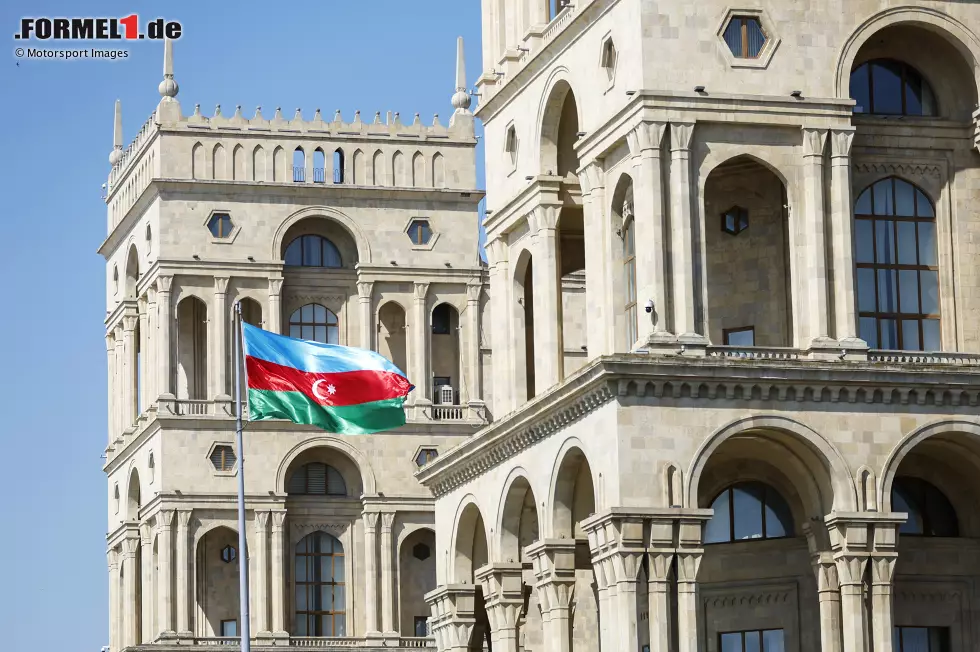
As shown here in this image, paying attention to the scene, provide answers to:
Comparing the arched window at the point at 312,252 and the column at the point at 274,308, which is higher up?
the arched window at the point at 312,252

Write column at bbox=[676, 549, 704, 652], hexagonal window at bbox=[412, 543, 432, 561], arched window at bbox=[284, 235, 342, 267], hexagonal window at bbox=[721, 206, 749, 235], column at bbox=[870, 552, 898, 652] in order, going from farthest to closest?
arched window at bbox=[284, 235, 342, 267]
hexagonal window at bbox=[412, 543, 432, 561]
hexagonal window at bbox=[721, 206, 749, 235]
column at bbox=[870, 552, 898, 652]
column at bbox=[676, 549, 704, 652]

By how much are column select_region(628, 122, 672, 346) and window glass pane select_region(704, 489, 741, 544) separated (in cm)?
525

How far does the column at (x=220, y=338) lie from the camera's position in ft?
303

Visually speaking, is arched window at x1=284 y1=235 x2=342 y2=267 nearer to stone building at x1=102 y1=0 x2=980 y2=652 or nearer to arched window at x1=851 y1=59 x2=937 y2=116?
stone building at x1=102 y1=0 x2=980 y2=652

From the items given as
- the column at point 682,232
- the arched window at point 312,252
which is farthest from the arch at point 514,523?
the arched window at point 312,252

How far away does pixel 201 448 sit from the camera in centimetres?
9244

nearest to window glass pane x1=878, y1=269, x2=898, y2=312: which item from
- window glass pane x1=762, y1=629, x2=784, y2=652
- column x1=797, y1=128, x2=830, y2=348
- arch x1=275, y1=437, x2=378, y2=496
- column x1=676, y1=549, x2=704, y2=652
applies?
column x1=797, y1=128, x2=830, y2=348

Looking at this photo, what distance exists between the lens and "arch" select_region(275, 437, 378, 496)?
9288 centimetres

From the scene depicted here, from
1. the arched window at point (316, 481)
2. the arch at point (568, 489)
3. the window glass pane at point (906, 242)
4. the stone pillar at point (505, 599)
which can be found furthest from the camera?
the arched window at point (316, 481)

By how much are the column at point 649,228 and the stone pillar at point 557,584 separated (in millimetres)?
5690

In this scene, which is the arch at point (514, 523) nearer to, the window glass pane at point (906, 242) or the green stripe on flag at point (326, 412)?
the green stripe on flag at point (326, 412)

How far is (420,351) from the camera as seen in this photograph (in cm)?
9425

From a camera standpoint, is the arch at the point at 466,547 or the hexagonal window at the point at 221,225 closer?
the arch at the point at 466,547

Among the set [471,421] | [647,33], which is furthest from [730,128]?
[471,421]
